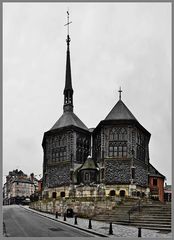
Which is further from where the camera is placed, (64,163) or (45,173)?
(45,173)

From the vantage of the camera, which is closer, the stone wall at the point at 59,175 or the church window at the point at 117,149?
the church window at the point at 117,149

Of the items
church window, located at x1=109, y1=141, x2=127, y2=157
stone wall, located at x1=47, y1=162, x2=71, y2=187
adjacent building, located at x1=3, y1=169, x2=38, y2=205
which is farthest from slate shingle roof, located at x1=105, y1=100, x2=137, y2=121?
adjacent building, located at x1=3, y1=169, x2=38, y2=205

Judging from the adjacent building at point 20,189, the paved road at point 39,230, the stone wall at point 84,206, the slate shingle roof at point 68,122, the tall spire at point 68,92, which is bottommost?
the adjacent building at point 20,189

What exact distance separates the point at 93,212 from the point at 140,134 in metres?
21.2

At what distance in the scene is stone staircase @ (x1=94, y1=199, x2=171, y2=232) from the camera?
2810cm

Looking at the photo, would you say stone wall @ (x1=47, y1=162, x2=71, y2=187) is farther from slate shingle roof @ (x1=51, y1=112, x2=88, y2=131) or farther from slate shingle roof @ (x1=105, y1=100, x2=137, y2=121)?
slate shingle roof @ (x1=105, y1=100, x2=137, y2=121)

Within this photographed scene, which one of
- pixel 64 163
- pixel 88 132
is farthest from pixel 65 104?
pixel 64 163

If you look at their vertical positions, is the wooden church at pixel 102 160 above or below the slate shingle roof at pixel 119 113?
below

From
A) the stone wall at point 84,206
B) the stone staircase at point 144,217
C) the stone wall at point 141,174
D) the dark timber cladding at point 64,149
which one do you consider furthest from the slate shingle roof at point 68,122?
the stone staircase at point 144,217

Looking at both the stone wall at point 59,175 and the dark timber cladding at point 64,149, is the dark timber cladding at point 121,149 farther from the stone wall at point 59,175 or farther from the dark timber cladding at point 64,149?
the stone wall at point 59,175

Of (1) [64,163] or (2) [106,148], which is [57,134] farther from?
(2) [106,148]

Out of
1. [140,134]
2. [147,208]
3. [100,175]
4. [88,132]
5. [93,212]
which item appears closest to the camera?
[147,208]

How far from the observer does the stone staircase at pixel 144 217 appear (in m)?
28.1

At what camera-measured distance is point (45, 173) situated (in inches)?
2552
